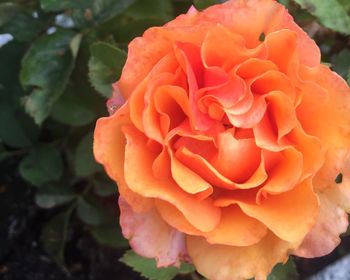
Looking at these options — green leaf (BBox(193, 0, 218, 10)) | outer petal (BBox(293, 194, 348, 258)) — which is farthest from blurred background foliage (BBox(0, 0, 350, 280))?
outer petal (BBox(293, 194, 348, 258))

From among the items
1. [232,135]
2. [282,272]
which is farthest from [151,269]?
[232,135]

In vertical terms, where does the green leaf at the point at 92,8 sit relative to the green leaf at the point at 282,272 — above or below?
above

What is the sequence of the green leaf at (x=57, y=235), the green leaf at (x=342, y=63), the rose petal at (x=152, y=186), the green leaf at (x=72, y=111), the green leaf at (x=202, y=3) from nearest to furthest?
1. the rose petal at (x=152, y=186)
2. the green leaf at (x=202, y=3)
3. the green leaf at (x=342, y=63)
4. the green leaf at (x=72, y=111)
5. the green leaf at (x=57, y=235)

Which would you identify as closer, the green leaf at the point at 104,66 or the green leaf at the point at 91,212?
the green leaf at the point at 104,66

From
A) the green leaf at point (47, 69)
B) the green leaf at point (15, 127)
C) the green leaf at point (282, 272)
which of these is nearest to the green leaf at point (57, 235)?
the green leaf at point (15, 127)

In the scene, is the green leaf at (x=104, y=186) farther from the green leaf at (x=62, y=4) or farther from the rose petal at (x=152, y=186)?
the rose petal at (x=152, y=186)

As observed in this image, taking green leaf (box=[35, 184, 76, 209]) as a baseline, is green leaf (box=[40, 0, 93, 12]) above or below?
above

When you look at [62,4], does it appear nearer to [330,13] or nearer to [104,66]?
[104,66]

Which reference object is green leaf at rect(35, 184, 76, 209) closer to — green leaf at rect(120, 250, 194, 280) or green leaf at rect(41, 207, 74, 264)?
green leaf at rect(41, 207, 74, 264)
